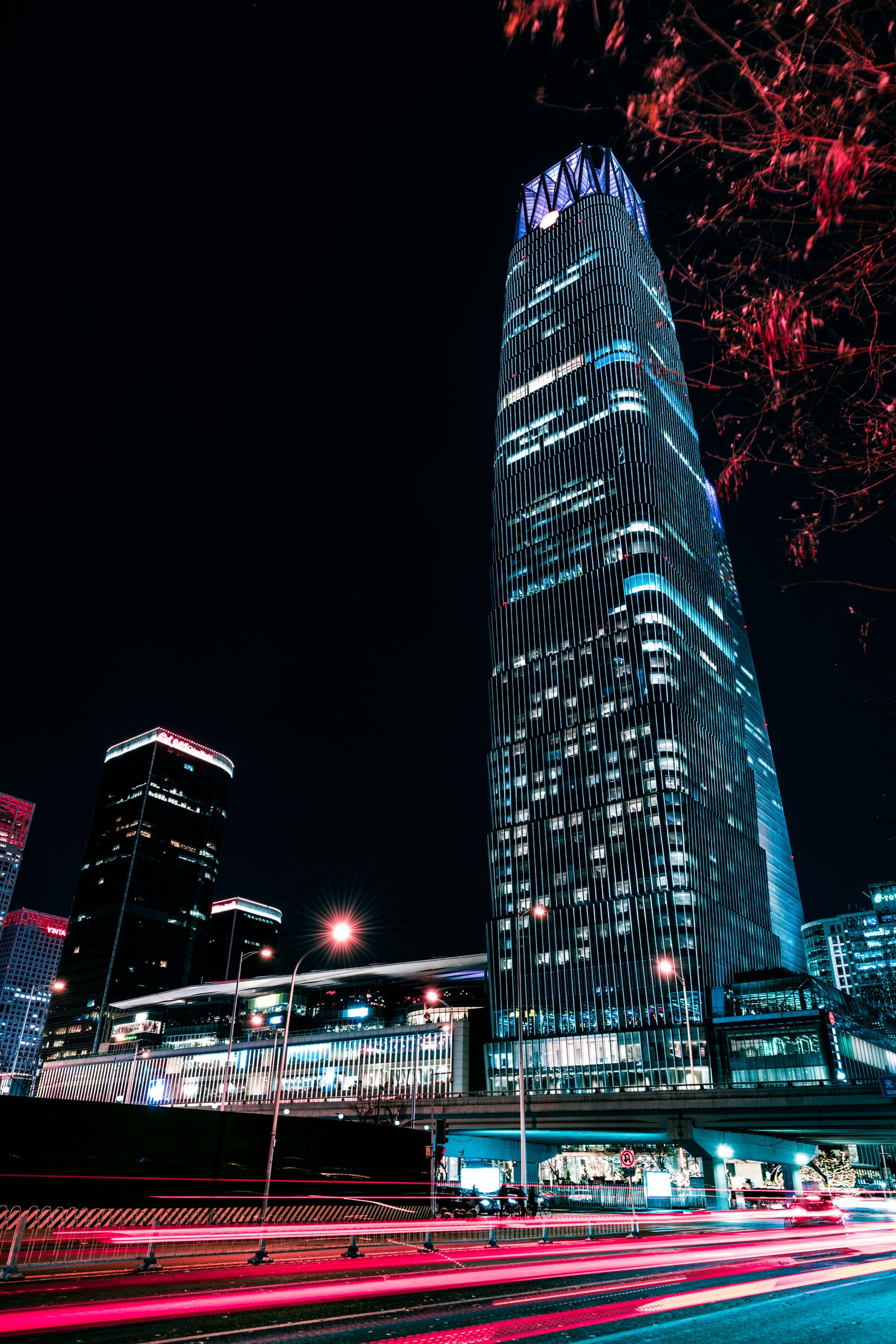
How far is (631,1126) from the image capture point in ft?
295

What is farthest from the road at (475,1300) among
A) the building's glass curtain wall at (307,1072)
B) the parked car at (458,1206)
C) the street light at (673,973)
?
the street light at (673,973)

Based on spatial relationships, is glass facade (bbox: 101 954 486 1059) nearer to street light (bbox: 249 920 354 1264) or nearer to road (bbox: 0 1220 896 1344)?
street light (bbox: 249 920 354 1264)

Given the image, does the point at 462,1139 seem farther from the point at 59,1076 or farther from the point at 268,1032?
the point at 59,1076

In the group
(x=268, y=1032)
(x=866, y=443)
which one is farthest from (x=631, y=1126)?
(x=866, y=443)

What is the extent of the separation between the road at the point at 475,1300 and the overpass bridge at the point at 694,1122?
52625 millimetres

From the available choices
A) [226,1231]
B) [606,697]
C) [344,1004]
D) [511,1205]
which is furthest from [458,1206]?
[606,697]

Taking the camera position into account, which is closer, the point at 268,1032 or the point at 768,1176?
the point at 768,1176

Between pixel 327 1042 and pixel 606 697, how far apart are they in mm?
70802

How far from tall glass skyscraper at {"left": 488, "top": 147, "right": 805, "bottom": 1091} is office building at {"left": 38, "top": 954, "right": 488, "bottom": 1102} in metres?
7.70

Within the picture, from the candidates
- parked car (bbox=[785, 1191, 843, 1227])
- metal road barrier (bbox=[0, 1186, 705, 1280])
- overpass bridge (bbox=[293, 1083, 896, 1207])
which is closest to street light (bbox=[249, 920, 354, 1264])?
metal road barrier (bbox=[0, 1186, 705, 1280])

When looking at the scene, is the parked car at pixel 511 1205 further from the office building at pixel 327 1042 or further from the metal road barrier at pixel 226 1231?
the office building at pixel 327 1042

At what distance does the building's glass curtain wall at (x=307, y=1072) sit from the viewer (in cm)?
11238

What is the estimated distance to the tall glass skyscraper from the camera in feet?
372

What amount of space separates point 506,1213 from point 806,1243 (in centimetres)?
1543
